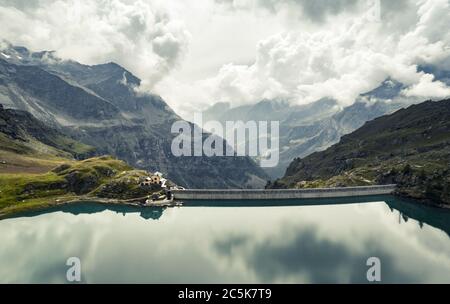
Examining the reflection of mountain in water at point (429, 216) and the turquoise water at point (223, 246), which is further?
the reflection of mountain in water at point (429, 216)

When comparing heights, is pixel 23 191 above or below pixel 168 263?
above

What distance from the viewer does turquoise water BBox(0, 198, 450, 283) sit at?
89250 millimetres

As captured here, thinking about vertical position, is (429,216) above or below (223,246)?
above

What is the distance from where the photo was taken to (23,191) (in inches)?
7820

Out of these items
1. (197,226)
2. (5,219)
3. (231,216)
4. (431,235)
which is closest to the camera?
(431,235)

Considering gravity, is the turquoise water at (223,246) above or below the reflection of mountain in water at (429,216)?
below

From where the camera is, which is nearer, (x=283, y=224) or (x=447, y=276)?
(x=447, y=276)

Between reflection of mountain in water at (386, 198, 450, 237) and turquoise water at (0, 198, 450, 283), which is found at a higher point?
reflection of mountain in water at (386, 198, 450, 237)

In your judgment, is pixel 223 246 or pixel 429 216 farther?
pixel 429 216

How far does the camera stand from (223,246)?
115 metres

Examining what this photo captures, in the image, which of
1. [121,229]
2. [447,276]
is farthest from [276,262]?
[121,229]

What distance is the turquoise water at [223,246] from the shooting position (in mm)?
89250
